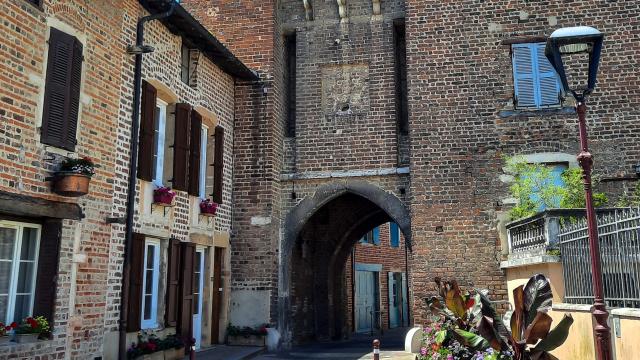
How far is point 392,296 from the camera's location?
952 inches

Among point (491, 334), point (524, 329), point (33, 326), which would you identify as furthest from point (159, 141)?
point (524, 329)

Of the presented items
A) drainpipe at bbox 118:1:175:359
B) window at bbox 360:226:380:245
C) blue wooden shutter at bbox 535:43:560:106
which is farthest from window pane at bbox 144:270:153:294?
window at bbox 360:226:380:245

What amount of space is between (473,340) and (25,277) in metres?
5.56

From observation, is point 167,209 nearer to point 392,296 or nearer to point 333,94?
point 333,94

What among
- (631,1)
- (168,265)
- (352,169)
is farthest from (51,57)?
(631,1)

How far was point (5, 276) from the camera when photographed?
7.27 metres

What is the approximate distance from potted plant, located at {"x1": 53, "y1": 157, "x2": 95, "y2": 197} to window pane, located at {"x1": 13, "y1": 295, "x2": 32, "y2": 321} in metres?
1.39

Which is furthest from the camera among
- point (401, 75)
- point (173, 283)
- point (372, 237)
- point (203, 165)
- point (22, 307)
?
point (372, 237)

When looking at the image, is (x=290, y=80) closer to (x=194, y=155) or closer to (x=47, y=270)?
(x=194, y=155)

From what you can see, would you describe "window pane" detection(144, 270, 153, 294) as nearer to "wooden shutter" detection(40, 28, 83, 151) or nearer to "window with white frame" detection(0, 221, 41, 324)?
"window with white frame" detection(0, 221, 41, 324)

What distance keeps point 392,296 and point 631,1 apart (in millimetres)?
14897

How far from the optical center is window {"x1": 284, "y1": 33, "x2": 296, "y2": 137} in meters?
14.6

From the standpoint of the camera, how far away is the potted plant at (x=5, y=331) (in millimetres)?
6859

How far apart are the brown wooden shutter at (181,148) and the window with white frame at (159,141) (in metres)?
0.23
